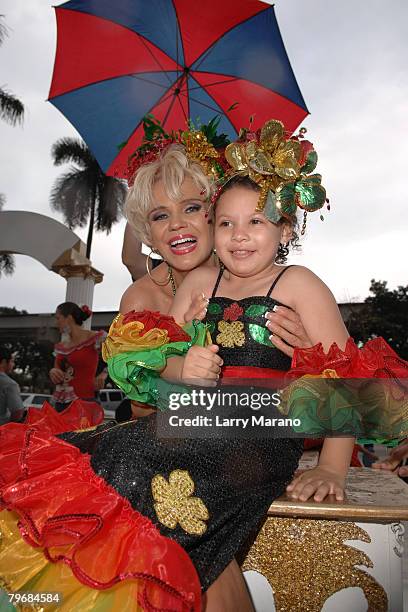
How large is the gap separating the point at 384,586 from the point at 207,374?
3.15 ft

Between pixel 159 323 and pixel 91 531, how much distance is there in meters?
0.76

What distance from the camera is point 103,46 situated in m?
4.42

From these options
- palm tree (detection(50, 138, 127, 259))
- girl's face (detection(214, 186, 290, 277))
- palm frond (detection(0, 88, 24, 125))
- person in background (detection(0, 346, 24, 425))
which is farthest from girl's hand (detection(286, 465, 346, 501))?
palm tree (detection(50, 138, 127, 259))

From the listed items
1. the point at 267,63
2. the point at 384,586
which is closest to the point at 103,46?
the point at 267,63

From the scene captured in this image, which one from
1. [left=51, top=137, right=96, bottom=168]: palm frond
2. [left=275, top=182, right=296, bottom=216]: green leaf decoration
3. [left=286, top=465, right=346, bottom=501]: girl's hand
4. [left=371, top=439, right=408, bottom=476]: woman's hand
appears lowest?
[left=371, top=439, right=408, bottom=476]: woman's hand

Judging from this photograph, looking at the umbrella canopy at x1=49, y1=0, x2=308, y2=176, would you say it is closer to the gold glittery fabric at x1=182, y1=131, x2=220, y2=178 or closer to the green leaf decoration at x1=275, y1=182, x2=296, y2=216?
the gold glittery fabric at x1=182, y1=131, x2=220, y2=178

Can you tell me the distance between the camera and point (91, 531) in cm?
145

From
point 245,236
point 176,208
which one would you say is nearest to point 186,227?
point 176,208

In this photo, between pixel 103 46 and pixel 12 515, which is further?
pixel 103 46

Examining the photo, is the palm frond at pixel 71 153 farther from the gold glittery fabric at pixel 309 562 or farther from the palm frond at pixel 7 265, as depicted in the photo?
the gold glittery fabric at pixel 309 562

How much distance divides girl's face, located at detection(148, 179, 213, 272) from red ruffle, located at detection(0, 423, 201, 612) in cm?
134

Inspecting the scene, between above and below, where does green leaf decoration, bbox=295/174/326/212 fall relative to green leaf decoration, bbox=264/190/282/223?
above

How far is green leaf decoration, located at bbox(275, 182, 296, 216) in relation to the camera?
2.22m

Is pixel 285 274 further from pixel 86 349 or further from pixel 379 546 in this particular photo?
pixel 86 349
